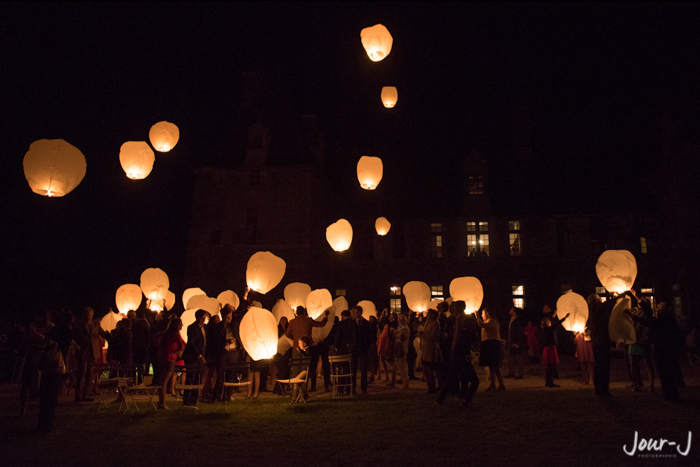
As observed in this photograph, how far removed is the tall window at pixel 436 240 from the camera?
2512 centimetres

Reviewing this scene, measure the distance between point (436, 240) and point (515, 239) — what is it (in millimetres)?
3838

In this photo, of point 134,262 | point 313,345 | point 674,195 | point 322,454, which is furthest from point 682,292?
point 134,262

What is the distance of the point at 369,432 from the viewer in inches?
263

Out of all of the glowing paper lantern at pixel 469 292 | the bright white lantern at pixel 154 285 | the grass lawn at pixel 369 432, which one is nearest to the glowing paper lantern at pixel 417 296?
the glowing paper lantern at pixel 469 292

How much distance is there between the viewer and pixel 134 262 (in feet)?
94.2

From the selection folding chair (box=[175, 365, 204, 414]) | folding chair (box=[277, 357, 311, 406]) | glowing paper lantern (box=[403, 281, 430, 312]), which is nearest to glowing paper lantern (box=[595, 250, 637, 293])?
glowing paper lantern (box=[403, 281, 430, 312])

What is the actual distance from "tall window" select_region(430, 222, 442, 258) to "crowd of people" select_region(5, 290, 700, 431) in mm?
12991

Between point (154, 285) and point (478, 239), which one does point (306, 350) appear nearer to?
point (154, 285)

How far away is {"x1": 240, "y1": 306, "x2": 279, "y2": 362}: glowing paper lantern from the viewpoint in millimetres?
7574

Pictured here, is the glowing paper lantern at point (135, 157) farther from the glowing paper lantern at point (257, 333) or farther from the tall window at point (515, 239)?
the tall window at point (515, 239)

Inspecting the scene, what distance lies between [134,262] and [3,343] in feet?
49.3

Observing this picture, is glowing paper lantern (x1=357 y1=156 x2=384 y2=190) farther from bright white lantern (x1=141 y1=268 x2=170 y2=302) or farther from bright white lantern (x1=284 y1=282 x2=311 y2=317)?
bright white lantern (x1=141 y1=268 x2=170 y2=302)

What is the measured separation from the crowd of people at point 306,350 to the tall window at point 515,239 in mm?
13081

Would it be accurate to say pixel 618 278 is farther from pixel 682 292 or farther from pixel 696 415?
pixel 682 292
